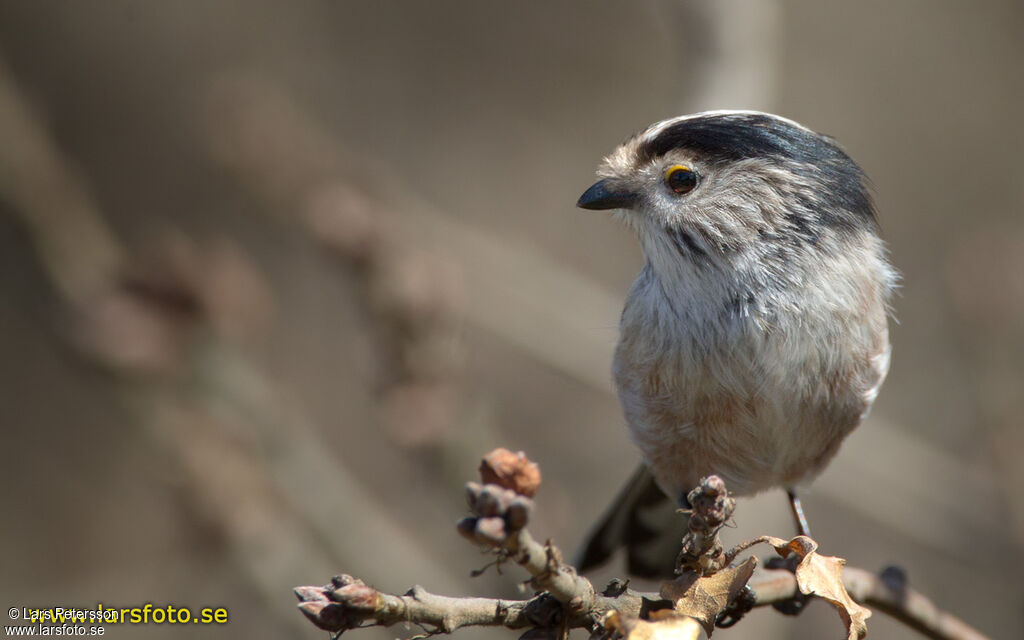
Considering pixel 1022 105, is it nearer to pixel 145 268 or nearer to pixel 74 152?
pixel 145 268

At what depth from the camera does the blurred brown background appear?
146 inches

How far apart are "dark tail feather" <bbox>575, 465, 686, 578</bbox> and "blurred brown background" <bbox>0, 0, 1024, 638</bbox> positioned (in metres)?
0.38

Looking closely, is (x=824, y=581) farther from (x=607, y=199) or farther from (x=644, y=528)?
(x=644, y=528)

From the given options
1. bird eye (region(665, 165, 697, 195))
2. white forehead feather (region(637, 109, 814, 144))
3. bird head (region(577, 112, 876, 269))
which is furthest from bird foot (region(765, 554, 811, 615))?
white forehead feather (region(637, 109, 814, 144))

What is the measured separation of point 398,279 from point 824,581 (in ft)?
6.66

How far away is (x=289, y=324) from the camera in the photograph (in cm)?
647

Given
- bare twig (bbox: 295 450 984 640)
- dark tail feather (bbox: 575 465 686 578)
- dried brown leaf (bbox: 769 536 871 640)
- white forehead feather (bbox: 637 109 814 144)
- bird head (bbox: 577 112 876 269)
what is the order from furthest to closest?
1. dark tail feather (bbox: 575 465 686 578)
2. white forehead feather (bbox: 637 109 814 144)
3. bird head (bbox: 577 112 876 269)
4. dried brown leaf (bbox: 769 536 871 640)
5. bare twig (bbox: 295 450 984 640)

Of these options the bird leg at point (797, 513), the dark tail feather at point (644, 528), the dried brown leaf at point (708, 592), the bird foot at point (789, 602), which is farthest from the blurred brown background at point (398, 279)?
the dried brown leaf at point (708, 592)

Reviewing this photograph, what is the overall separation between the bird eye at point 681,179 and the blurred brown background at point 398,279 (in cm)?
102

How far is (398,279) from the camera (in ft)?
11.6

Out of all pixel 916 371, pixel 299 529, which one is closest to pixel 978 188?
pixel 916 371

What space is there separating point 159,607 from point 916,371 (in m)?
4.62

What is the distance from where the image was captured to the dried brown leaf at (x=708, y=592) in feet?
6.09

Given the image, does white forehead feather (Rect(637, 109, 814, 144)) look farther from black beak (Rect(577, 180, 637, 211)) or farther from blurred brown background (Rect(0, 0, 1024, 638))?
blurred brown background (Rect(0, 0, 1024, 638))
